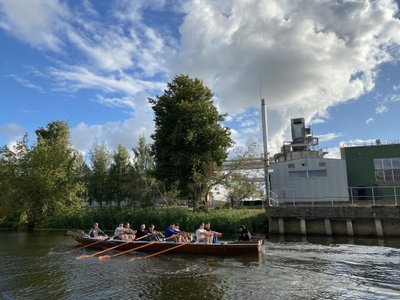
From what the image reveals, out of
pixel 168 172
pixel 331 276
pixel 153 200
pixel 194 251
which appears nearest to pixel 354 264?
pixel 331 276

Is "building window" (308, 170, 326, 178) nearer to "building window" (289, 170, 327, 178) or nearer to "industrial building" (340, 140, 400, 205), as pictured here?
"building window" (289, 170, 327, 178)

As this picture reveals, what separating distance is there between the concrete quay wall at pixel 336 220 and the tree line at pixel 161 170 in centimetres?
1091

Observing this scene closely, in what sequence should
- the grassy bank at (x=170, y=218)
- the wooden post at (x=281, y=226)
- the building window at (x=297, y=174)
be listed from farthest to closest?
the building window at (x=297, y=174) → the grassy bank at (x=170, y=218) → the wooden post at (x=281, y=226)

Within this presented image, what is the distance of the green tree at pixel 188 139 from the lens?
138 feet

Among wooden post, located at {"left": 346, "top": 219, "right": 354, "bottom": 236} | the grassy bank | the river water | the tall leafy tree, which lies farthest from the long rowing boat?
the tall leafy tree

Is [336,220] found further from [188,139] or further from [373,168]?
[188,139]

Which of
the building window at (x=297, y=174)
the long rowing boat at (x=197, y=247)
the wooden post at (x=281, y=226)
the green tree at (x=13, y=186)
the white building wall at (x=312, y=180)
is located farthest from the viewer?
the green tree at (x=13, y=186)

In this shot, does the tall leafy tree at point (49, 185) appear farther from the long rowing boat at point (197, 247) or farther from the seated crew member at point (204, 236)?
the seated crew member at point (204, 236)

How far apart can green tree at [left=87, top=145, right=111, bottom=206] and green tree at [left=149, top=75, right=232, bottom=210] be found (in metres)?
18.9

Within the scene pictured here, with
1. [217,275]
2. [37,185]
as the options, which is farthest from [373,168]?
[37,185]

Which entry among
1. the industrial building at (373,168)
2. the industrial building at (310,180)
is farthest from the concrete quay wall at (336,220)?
the industrial building at (373,168)

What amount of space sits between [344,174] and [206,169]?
14.9 metres

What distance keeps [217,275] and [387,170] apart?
3091 centimetres

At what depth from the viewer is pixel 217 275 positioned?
16.6m
